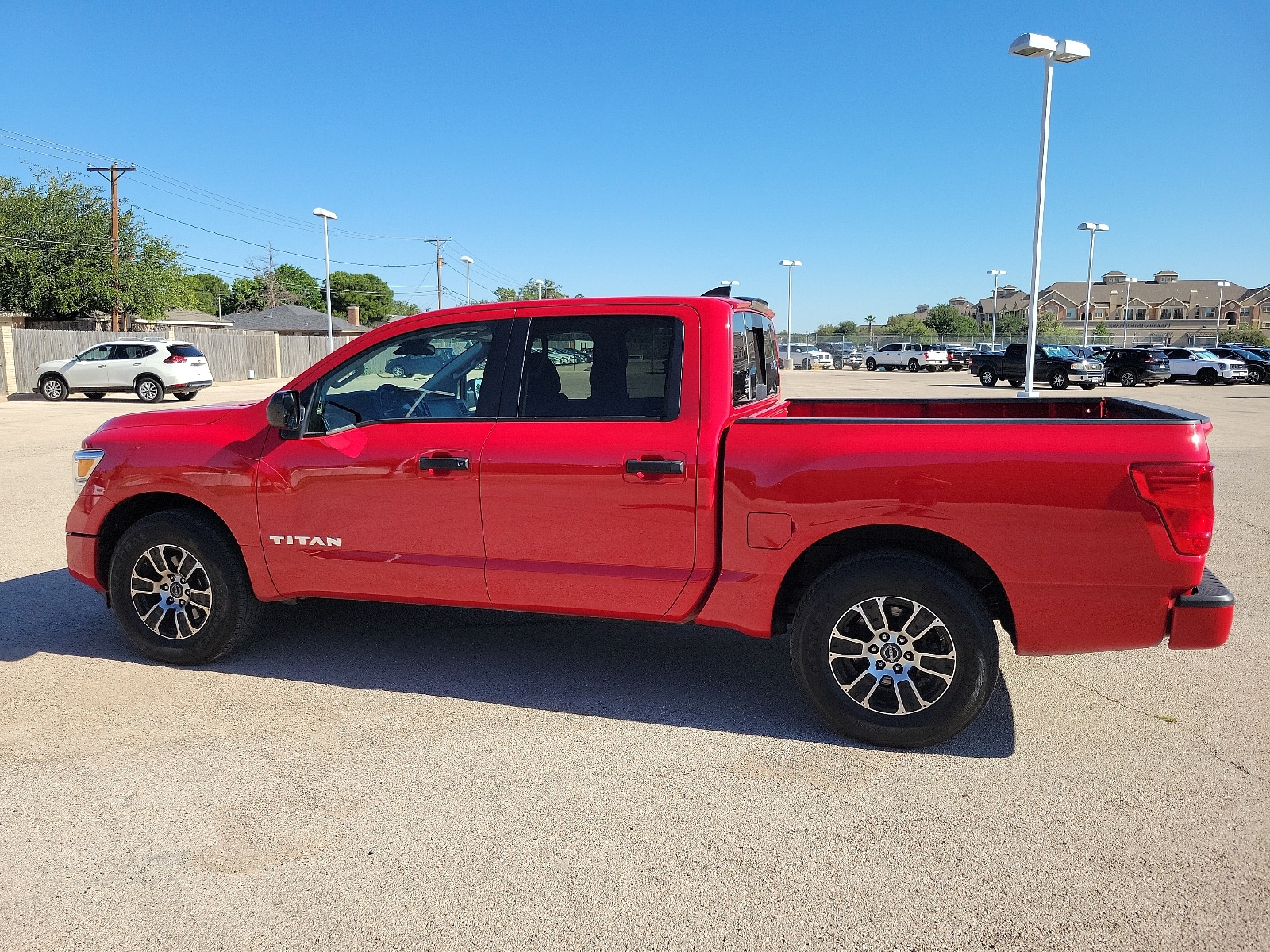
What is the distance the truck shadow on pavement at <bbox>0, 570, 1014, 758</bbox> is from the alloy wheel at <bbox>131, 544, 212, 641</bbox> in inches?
11.0

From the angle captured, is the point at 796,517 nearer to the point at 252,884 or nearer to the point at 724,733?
the point at 724,733

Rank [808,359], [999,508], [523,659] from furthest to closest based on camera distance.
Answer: [808,359], [523,659], [999,508]

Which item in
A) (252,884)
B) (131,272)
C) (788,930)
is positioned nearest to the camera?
(788,930)

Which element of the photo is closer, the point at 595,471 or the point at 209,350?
the point at 595,471

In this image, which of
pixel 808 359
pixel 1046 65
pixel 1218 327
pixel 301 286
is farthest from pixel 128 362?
pixel 301 286

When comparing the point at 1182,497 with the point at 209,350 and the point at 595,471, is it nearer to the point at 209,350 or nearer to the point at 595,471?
the point at 595,471

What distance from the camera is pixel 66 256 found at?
47500 mm

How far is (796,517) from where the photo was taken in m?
4.05

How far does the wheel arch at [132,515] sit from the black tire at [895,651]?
9.78ft

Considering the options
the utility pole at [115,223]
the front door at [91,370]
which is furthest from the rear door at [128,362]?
the utility pole at [115,223]

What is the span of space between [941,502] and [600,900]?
199cm

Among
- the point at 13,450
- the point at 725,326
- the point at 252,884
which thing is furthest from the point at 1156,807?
Answer: the point at 13,450

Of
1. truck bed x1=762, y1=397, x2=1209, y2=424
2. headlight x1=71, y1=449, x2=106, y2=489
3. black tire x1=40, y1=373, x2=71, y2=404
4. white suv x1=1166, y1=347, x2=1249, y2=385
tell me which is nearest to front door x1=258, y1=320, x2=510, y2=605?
headlight x1=71, y1=449, x2=106, y2=489

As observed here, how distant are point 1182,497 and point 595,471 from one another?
229 cm
